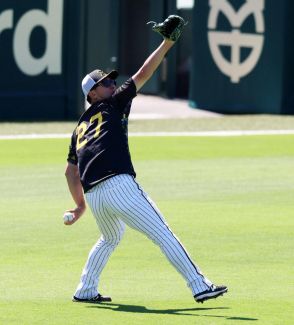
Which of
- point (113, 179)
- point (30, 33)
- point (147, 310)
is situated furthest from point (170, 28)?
point (30, 33)

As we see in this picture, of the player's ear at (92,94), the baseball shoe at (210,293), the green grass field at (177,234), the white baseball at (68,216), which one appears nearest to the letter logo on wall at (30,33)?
the green grass field at (177,234)

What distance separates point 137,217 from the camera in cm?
944

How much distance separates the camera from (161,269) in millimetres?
11406

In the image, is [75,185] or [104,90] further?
[75,185]

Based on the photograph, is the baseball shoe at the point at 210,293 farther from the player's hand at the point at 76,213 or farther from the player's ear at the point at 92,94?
the player's ear at the point at 92,94

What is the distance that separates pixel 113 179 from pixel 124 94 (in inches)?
25.7

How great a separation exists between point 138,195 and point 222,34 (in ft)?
64.4

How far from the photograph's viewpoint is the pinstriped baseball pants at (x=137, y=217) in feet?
30.8

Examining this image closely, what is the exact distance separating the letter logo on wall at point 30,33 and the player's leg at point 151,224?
57.8 ft

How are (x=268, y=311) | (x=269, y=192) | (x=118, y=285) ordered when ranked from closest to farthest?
(x=268, y=311)
(x=118, y=285)
(x=269, y=192)

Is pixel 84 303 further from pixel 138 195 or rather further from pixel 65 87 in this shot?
pixel 65 87

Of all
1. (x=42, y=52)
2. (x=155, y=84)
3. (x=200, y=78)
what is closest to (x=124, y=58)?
(x=155, y=84)

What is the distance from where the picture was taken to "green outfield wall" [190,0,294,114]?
91.5ft

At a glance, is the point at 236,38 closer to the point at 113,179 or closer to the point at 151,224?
the point at 113,179
